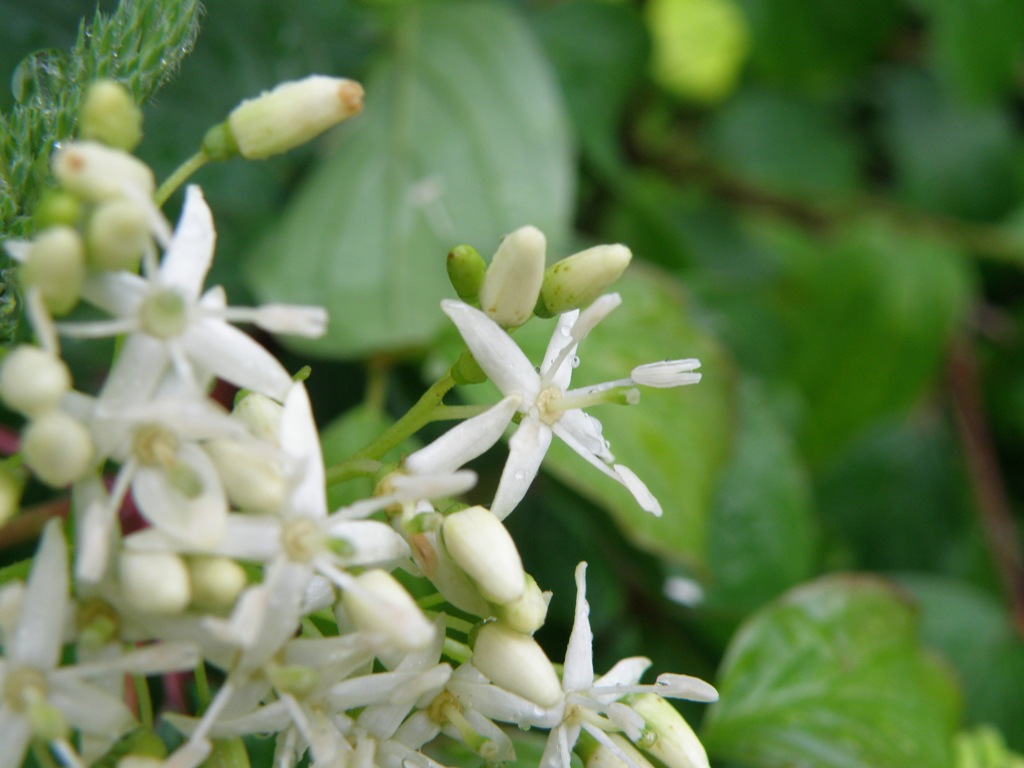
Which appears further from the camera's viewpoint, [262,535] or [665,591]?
[665,591]

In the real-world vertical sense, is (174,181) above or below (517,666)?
above

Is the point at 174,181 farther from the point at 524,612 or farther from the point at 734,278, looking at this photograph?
the point at 734,278

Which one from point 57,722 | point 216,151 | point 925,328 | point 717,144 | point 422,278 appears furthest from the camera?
point 717,144

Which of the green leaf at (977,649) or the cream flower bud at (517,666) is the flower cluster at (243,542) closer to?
the cream flower bud at (517,666)

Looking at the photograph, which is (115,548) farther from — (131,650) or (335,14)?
(335,14)

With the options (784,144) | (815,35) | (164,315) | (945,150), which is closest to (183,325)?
(164,315)

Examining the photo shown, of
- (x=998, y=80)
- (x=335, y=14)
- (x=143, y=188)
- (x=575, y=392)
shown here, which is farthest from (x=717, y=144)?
(x=143, y=188)

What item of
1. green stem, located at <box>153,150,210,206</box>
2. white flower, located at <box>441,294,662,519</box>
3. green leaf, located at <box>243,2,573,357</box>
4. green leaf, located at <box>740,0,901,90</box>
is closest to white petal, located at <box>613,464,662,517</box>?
white flower, located at <box>441,294,662,519</box>

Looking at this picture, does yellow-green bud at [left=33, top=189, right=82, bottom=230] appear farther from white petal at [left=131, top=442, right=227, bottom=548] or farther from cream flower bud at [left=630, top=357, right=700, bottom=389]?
cream flower bud at [left=630, top=357, right=700, bottom=389]
